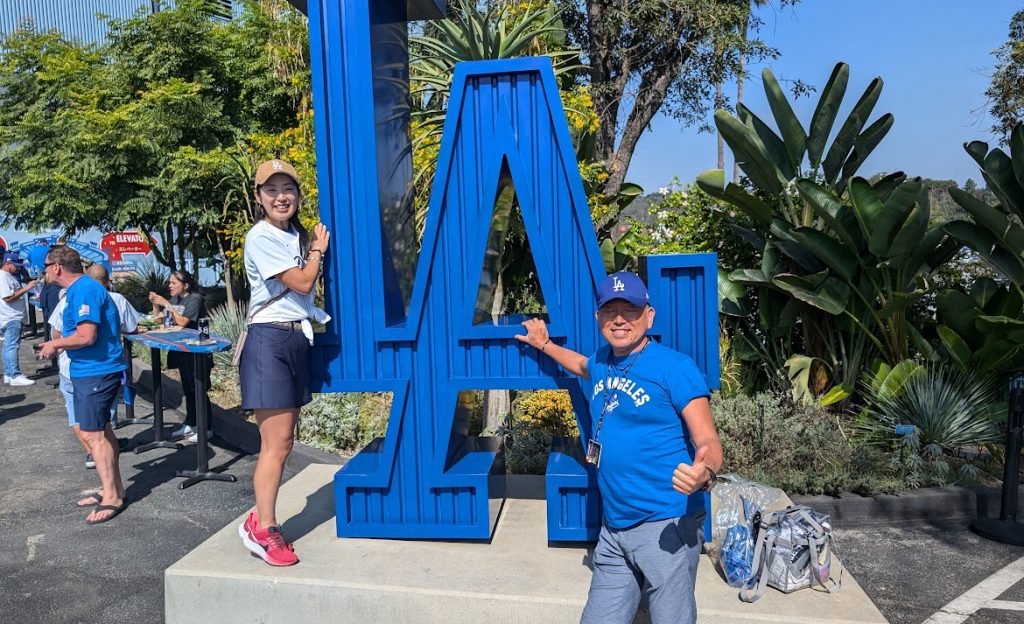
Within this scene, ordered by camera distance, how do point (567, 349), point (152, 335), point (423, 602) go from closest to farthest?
point (423, 602) < point (567, 349) < point (152, 335)

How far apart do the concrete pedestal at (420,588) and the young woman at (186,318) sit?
3661mm

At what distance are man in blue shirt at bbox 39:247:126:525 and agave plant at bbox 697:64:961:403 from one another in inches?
214

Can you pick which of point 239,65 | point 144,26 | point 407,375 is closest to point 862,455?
point 407,375

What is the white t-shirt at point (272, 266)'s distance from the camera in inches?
135

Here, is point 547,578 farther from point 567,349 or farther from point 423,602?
point 567,349

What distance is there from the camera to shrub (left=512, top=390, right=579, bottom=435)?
694 centimetres

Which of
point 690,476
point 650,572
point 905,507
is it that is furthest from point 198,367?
point 905,507

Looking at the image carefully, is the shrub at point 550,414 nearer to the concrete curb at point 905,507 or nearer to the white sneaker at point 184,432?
the concrete curb at point 905,507

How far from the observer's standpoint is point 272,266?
343 cm

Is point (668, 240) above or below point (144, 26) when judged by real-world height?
below

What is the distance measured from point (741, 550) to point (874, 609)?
55 cm

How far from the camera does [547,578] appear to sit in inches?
133

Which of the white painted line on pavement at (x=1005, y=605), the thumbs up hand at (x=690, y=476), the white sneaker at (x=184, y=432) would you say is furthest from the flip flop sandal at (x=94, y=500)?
the white painted line on pavement at (x=1005, y=605)

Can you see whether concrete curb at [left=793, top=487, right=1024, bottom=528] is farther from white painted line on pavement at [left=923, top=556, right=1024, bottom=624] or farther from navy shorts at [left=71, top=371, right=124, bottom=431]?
navy shorts at [left=71, top=371, right=124, bottom=431]
